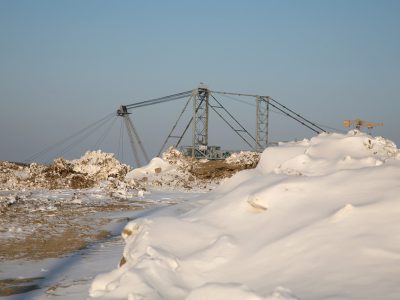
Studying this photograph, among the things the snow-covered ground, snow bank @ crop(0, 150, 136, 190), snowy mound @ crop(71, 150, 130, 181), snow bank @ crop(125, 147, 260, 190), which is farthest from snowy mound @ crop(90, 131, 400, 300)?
snowy mound @ crop(71, 150, 130, 181)

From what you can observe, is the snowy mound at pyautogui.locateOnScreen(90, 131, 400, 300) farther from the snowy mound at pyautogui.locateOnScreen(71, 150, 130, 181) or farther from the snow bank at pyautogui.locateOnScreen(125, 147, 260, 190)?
the snowy mound at pyautogui.locateOnScreen(71, 150, 130, 181)

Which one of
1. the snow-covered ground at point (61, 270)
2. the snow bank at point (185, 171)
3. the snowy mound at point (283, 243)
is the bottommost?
the snow bank at point (185, 171)

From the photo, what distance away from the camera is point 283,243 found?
12.4 feet

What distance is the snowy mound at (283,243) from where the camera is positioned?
3078 millimetres

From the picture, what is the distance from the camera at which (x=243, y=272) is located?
11.9ft

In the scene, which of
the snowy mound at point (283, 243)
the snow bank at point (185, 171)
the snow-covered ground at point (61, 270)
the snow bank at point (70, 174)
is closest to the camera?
the snowy mound at point (283, 243)

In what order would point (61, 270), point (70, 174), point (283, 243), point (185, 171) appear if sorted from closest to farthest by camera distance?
point (283, 243) < point (61, 270) < point (70, 174) < point (185, 171)

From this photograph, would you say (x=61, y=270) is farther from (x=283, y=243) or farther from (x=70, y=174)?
(x=70, y=174)

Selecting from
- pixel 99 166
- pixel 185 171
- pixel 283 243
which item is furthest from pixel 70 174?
pixel 283 243

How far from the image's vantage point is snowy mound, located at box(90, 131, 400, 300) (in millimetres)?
3078

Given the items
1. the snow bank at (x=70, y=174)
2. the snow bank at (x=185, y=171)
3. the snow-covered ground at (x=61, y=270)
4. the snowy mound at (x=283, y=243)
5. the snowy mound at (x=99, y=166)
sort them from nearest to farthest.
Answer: the snowy mound at (x=283, y=243) → the snow-covered ground at (x=61, y=270) → the snow bank at (x=70, y=174) → the snow bank at (x=185, y=171) → the snowy mound at (x=99, y=166)

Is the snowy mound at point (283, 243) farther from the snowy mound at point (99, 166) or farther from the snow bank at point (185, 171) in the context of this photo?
the snowy mound at point (99, 166)

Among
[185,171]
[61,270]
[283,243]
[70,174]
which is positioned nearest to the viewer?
[283,243]

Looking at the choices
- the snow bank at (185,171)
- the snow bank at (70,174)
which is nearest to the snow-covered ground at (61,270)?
the snow bank at (70,174)
